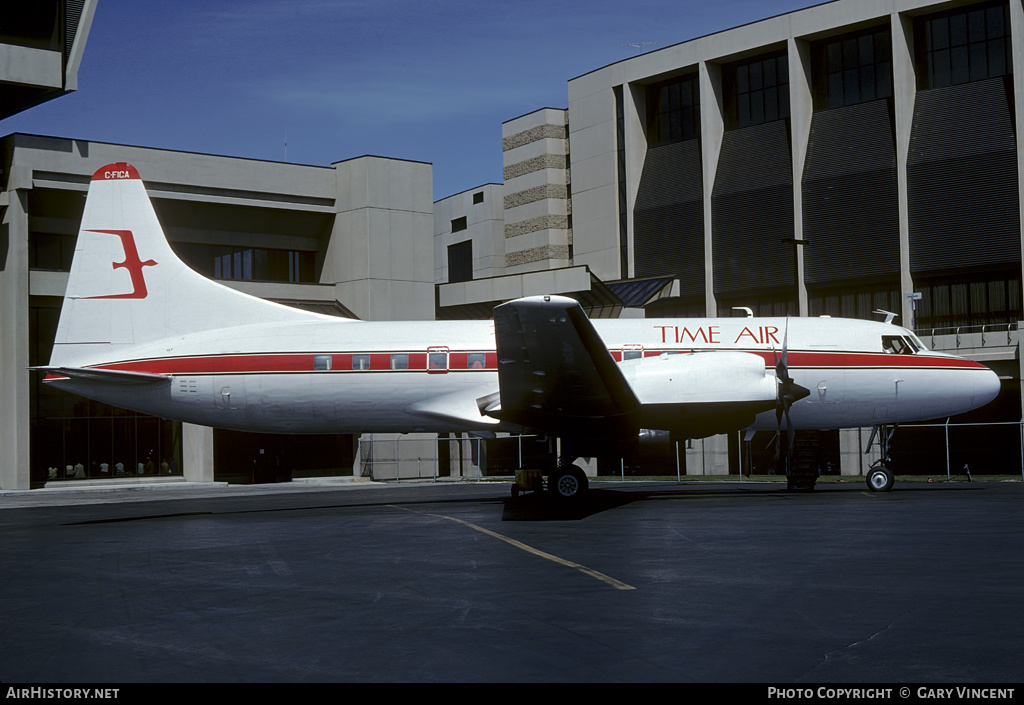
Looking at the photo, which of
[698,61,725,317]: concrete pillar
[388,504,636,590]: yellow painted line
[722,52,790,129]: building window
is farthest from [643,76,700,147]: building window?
[388,504,636,590]: yellow painted line

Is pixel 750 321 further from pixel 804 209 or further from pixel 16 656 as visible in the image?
pixel 804 209

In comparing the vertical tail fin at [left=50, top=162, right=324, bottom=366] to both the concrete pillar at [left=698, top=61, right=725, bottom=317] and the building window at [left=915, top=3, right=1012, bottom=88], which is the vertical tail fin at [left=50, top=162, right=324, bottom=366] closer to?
the concrete pillar at [left=698, top=61, right=725, bottom=317]

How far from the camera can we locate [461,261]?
104562 mm

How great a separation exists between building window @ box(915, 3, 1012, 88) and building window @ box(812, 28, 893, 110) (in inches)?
85.2

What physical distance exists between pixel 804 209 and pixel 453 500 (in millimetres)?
36470

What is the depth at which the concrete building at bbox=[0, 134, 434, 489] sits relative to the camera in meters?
46.0

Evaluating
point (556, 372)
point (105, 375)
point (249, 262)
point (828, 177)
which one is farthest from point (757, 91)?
point (105, 375)

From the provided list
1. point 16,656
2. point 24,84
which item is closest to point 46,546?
point 16,656

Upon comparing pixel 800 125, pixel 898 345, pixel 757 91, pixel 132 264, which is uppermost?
pixel 757 91

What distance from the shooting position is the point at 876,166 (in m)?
55.2

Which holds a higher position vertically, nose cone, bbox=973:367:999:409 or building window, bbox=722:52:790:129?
building window, bbox=722:52:790:129

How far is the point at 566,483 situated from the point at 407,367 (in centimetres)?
541

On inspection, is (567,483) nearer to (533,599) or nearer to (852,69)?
(533,599)

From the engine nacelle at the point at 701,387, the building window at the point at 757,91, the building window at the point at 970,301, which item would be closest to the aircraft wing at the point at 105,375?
the engine nacelle at the point at 701,387
